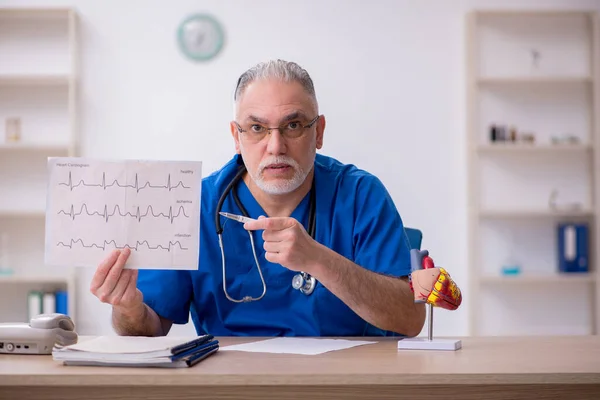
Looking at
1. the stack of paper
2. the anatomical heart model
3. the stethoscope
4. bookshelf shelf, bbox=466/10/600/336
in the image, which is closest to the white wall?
bookshelf shelf, bbox=466/10/600/336

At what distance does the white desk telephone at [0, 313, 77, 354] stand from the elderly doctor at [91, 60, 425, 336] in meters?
0.24

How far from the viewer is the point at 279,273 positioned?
6.21ft

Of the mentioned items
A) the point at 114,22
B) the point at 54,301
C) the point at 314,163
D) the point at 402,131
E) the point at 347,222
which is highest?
the point at 114,22

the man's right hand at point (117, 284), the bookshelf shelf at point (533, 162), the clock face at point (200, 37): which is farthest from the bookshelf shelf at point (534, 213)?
the man's right hand at point (117, 284)

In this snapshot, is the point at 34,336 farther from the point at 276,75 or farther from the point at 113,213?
the point at 276,75

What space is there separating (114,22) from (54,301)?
160 cm

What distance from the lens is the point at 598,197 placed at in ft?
14.0

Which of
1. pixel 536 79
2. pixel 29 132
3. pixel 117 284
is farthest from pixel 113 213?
pixel 536 79

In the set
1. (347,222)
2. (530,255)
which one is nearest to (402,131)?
(530,255)

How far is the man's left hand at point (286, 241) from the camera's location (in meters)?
1.55

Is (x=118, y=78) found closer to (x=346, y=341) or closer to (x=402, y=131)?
(x=402, y=131)

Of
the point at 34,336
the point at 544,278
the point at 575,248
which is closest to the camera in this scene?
the point at 34,336

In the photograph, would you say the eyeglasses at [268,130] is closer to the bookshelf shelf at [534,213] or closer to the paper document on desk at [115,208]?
the paper document on desk at [115,208]

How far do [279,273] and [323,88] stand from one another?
8.70 ft
